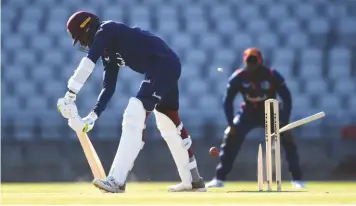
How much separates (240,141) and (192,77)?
3636mm

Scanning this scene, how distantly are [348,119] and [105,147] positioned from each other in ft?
9.55

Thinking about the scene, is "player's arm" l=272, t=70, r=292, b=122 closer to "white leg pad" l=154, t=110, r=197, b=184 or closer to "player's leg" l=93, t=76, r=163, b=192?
"white leg pad" l=154, t=110, r=197, b=184

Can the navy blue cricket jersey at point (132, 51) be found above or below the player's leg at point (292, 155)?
above

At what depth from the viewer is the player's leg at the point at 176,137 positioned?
272 inches

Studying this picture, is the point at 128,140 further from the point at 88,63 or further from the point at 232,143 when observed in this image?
the point at 232,143

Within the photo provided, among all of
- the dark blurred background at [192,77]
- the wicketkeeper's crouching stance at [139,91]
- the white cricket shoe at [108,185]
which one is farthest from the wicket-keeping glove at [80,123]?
the dark blurred background at [192,77]

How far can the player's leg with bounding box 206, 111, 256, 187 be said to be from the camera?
945cm

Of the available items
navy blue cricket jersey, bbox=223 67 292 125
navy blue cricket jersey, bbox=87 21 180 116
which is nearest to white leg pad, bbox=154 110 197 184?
navy blue cricket jersey, bbox=87 21 180 116

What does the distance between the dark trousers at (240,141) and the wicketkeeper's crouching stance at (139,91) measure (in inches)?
94.0

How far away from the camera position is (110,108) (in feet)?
41.7

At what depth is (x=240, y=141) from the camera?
31.3 ft

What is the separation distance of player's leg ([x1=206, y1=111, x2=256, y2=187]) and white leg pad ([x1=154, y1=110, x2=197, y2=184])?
2332mm

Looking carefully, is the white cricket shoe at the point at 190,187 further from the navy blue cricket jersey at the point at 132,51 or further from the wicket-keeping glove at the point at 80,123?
the wicket-keeping glove at the point at 80,123

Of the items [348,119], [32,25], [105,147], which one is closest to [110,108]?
[105,147]
